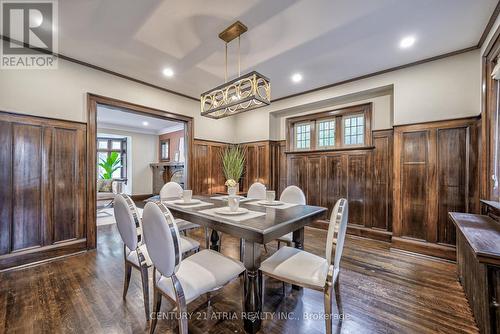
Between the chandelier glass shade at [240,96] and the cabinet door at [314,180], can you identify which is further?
the cabinet door at [314,180]

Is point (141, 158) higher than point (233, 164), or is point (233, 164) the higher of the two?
point (141, 158)

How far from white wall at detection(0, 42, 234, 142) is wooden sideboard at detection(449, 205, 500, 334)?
14.8 ft

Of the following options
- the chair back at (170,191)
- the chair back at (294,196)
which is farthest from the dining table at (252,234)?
the chair back at (170,191)

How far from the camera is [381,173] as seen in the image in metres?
3.52

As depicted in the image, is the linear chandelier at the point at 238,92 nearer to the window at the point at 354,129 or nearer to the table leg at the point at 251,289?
the table leg at the point at 251,289

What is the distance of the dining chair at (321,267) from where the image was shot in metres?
1.39

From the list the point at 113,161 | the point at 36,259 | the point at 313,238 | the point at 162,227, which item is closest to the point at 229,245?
the point at 313,238

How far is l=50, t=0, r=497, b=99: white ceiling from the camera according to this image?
200 centimetres

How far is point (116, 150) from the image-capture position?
783 centimetres

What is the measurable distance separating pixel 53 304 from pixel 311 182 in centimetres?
403

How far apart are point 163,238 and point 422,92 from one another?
380 centimetres

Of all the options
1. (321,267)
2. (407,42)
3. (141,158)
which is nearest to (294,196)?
(321,267)

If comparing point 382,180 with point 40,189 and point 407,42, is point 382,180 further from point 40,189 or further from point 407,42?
point 40,189

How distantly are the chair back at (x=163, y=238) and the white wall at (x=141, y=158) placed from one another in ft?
24.3
